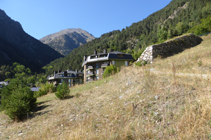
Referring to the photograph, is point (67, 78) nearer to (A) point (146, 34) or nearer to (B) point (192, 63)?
(B) point (192, 63)

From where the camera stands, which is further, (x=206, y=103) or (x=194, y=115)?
(x=206, y=103)

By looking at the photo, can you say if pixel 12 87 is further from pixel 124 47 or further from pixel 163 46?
pixel 124 47

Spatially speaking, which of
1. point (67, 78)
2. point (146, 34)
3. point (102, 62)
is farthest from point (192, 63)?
point (146, 34)

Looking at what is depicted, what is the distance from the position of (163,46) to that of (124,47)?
110 m

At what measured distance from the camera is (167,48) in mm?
18969

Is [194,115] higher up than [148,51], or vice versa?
[148,51]

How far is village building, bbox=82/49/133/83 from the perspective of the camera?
4782cm

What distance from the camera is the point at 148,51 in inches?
734

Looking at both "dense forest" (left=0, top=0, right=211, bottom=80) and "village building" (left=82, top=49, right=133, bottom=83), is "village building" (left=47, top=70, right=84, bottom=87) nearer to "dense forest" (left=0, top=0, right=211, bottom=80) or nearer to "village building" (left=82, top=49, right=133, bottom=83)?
"village building" (left=82, top=49, right=133, bottom=83)

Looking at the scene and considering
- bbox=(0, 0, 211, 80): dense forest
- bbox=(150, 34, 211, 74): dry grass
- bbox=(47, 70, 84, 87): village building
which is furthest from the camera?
bbox=(0, 0, 211, 80): dense forest

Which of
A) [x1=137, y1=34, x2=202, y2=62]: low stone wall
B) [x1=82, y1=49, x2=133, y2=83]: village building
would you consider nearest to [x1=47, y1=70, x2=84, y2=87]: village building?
[x1=82, y1=49, x2=133, y2=83]: village building

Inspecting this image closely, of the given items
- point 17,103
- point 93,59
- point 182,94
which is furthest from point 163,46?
point 93,59

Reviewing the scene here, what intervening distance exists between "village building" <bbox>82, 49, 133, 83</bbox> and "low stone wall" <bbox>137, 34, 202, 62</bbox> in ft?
92.1

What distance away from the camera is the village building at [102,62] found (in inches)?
1883
